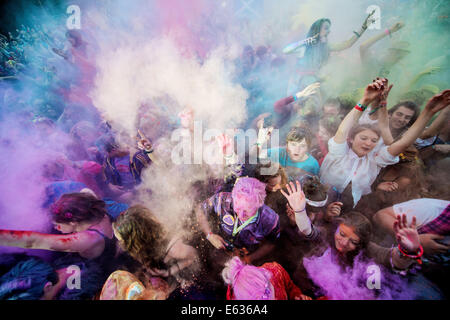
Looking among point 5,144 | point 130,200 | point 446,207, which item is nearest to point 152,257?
point 130,200

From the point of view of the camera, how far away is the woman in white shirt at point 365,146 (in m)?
1.38

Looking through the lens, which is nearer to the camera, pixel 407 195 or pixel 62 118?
pixel 407 195

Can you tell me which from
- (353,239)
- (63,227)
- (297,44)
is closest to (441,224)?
(353,239)

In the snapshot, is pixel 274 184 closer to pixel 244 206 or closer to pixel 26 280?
pixel 244 206

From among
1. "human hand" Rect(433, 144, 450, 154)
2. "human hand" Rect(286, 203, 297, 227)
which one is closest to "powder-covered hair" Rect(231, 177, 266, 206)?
"human hand" Rect(286, 203, 297, 227)

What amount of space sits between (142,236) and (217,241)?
772 mm

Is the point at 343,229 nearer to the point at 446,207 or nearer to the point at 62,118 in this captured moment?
the point at 446,207

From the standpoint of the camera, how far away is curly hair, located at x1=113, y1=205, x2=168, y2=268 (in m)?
1.58

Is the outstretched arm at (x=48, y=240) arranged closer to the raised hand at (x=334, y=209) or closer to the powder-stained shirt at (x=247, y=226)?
the powder-stained shirt at (x=247, y=226)

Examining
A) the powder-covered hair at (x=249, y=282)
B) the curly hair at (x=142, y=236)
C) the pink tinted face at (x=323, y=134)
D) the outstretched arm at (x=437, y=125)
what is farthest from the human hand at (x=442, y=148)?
the curly hair at (x=142, y=236)

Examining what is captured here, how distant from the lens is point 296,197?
5.37 feet
